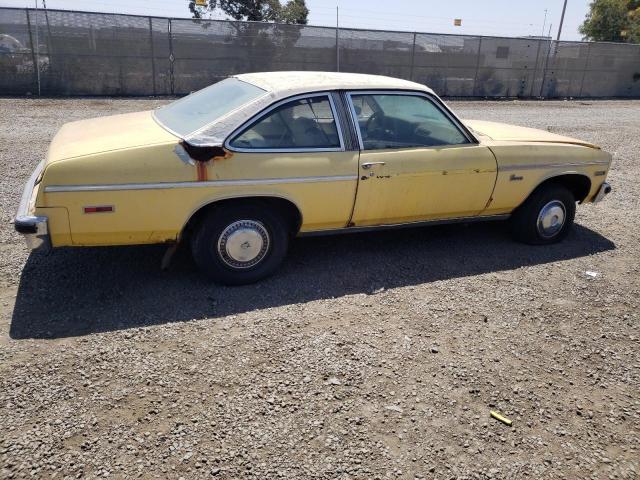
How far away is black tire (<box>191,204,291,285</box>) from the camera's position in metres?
3.99

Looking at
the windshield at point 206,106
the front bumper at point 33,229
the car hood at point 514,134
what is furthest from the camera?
the car hood at point 514,134

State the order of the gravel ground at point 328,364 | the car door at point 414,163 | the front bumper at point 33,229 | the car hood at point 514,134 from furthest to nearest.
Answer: the car hood at point 514,134 < the car door at point 414,163 < the front bumper at point 33,229 < the gravel ground at point 328,364

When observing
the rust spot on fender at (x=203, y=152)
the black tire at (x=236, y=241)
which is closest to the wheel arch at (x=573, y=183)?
the black tire at (x=236, y=241)

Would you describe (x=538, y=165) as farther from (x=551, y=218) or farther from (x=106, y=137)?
(x=106, y=137)

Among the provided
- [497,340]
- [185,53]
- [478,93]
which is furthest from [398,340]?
[478,93]

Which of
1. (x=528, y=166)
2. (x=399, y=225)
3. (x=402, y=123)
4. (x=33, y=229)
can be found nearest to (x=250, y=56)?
(x=402, y=123)

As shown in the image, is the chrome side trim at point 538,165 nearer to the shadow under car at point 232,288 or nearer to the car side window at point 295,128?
the shadow under car at point 232,288

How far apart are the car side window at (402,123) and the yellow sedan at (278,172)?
0.01m

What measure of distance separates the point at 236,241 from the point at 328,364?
4.13ft

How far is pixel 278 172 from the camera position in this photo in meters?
4.01

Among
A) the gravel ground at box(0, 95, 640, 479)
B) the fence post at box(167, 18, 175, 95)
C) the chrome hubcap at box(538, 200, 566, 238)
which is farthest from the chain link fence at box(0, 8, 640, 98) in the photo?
the chrome hubcap at box(538, 200, 566, 238)

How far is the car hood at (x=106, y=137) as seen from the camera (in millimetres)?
3717

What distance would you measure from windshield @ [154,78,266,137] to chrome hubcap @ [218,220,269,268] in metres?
0.79

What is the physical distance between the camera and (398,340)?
3639mm
